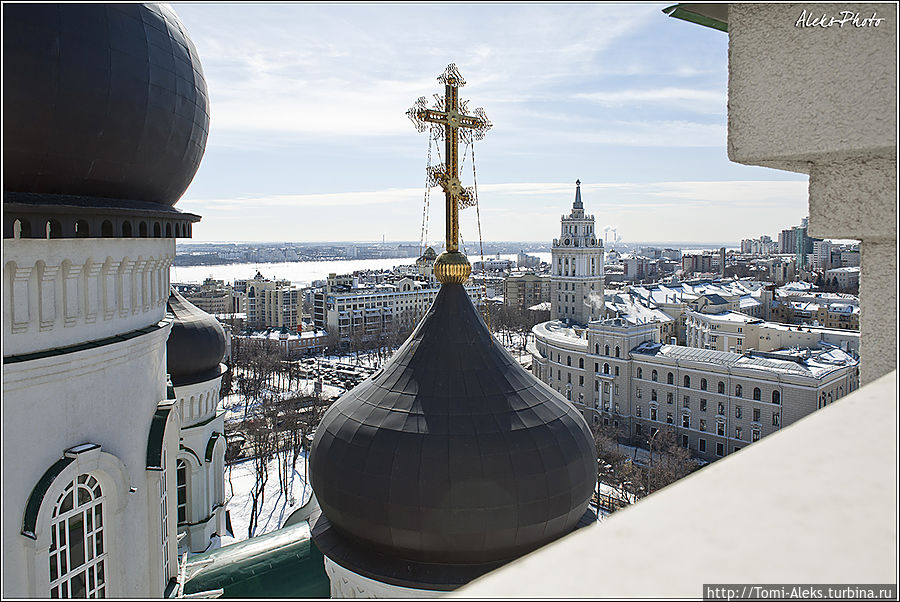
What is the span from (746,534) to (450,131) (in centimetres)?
824

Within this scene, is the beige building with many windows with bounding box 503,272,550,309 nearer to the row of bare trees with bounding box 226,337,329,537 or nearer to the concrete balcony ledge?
the row of bare trees with bounding box 226,337,329,537

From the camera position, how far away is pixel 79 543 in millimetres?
5406

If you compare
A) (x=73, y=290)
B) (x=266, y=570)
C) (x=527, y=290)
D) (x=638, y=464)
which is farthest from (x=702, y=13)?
(x=527, y=290)

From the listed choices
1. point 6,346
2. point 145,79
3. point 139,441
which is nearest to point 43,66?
point 145,79

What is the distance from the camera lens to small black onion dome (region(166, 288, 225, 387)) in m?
14.7

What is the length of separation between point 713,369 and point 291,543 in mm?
28261

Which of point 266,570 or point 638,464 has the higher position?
point 266,570

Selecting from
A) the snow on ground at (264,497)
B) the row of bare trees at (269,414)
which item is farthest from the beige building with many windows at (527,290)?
the snow on ground at (264,497)

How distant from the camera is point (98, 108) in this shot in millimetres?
5113

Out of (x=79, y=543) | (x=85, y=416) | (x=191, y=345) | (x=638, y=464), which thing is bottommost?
(x=638, y=464)

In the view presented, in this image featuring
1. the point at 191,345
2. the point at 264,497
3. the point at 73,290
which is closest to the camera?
the point at 73,290

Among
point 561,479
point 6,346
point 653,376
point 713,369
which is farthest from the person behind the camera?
point 653,376

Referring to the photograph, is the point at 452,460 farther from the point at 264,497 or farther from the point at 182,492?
the point at 264,497

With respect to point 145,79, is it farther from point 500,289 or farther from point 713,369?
point 500,289
